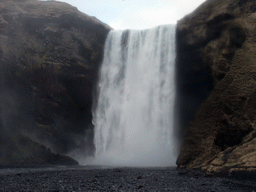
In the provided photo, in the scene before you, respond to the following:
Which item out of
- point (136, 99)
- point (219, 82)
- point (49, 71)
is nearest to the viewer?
point (219, 82)

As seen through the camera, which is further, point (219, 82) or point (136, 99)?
point (136, 99)

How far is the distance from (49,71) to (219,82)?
20.8 m

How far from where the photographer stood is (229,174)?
14117 mm

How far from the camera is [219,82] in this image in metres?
22.3

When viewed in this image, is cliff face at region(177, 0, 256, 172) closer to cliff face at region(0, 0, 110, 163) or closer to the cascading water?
the cascading water

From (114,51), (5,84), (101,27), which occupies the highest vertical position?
(101,27)

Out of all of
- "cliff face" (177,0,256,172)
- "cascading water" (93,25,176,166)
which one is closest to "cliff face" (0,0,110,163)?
"cascading water" (93,25,176,166)

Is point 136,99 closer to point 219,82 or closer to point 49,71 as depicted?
point 49,71

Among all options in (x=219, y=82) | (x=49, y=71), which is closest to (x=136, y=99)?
(x=49, y=71)

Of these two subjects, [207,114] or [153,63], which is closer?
[207,114]

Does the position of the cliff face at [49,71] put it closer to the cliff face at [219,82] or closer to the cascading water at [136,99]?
the cascading water at [136,99]

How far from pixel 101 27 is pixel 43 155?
19466 mm

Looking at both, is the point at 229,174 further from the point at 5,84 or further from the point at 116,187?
the point at 5,84

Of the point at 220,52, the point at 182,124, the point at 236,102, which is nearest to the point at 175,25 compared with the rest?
the point at 220,52
